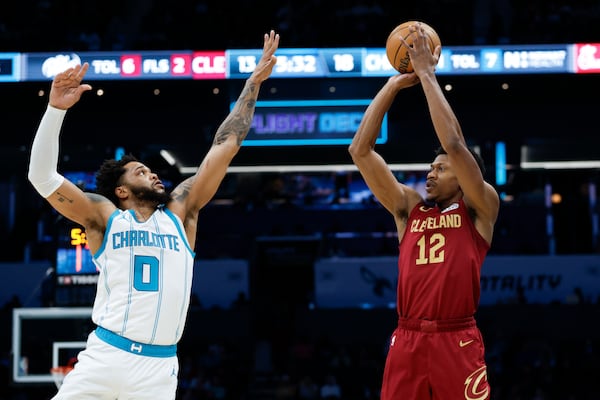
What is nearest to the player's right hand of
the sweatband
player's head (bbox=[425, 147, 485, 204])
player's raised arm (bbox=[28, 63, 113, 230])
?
player's head (bbox=[425, 147, 485, 204])

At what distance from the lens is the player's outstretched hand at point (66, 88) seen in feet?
15.0

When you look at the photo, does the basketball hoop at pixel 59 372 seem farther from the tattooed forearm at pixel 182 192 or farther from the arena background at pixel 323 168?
the tattooed forearm at pixel 182 192

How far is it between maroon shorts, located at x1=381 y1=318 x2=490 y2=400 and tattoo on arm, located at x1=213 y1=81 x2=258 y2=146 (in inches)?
59.6

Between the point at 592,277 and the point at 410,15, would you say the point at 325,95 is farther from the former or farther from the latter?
the point at 592,277

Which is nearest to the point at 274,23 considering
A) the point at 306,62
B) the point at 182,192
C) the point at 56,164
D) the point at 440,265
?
the point at 306,62

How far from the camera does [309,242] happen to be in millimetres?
18984

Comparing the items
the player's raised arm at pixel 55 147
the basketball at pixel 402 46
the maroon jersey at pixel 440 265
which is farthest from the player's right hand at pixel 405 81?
the player's raised arm at pixel 55 147

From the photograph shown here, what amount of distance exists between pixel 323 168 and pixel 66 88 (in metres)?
14.2

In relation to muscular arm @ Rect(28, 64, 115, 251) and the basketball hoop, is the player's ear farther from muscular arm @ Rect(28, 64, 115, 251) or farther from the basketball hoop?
the basketball hoop

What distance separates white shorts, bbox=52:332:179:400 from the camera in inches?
173

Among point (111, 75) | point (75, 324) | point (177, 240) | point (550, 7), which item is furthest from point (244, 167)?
point (177, 240)

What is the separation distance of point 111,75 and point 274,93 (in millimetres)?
2710

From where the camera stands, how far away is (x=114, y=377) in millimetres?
4438

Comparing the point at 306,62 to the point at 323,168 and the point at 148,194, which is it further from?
the point at 148,194
